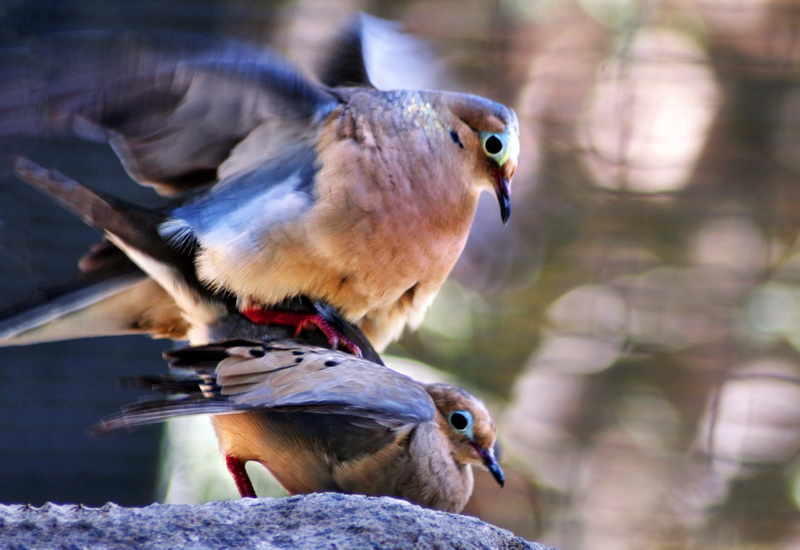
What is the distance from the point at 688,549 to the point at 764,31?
6.79 ft

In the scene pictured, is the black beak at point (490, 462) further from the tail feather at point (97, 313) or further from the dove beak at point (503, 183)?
the tail feather at point (97, 313)

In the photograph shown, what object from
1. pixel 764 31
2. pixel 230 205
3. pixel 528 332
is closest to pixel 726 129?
pixel 764 31

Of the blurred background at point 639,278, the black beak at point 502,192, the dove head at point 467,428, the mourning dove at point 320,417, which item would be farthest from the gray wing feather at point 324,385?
the blurred background at point 639,278

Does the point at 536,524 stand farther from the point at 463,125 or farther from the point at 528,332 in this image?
the point at 463,125

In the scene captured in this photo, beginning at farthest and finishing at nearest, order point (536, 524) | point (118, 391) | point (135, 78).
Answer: point (536, 524) → point (118, 391) → point (135, 78)

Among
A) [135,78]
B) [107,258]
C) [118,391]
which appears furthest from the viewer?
[118,391]

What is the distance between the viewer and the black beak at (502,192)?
209 centimetres

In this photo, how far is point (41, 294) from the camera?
2.13 m

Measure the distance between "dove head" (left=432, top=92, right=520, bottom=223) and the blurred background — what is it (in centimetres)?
181

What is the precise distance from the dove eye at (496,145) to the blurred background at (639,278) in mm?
1842

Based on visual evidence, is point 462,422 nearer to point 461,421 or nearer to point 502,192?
point 461,421

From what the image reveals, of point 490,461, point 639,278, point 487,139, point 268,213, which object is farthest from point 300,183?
point 639,278

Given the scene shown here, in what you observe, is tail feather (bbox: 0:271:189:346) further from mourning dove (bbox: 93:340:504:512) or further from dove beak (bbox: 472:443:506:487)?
dove beak (bbox: 472:443:506:487)

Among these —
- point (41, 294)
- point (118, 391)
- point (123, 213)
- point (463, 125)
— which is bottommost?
point (118, 391)
